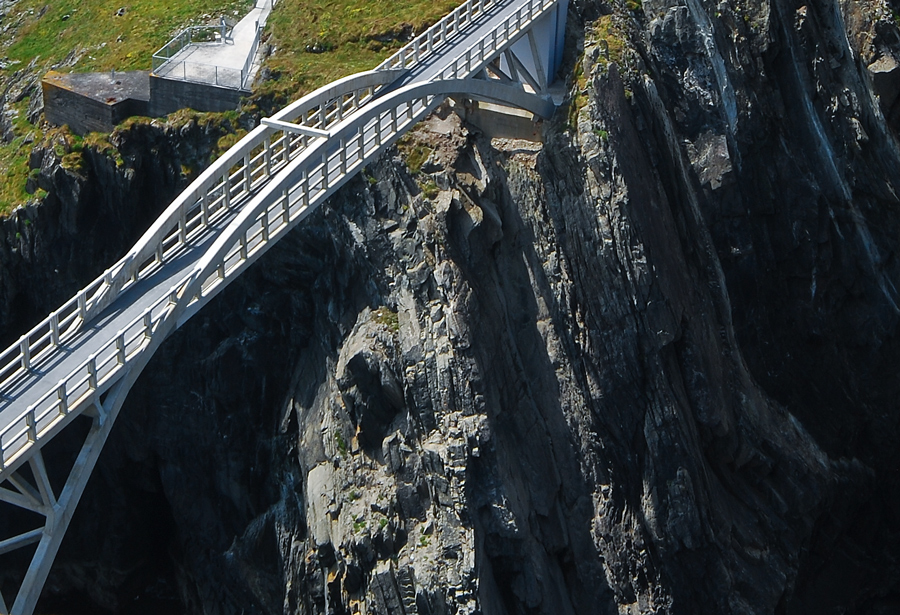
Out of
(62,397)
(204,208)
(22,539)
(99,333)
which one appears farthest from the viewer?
(204,208)

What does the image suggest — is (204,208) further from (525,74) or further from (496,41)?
(525,74)

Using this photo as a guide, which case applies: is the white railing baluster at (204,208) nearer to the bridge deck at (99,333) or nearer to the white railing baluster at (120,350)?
the bridge deck at (99,333)

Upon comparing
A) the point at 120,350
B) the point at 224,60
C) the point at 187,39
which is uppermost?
the point at 187,39

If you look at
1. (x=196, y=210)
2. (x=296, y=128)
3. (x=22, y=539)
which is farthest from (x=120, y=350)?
→ (x=196, y=210)

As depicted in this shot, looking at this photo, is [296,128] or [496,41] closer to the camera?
[296,128]

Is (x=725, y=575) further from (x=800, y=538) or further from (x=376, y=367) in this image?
(x=376, y=367)

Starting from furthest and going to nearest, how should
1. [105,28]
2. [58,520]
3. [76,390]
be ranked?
[105,28], [76,390], [58,520]

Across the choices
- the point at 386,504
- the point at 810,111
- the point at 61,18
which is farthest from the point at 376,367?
the point at 61,18
